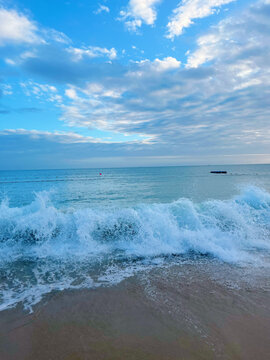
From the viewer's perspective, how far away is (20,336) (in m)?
3.45

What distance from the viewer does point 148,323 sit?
3699 millimetres

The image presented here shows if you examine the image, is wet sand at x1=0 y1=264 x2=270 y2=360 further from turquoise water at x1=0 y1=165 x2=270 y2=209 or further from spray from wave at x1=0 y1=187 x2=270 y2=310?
turquoise water at x1=0 y1=165 x2=270 y2=209

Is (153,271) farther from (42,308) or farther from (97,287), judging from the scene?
(42,308)

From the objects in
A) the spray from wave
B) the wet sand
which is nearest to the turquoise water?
the spray from wave

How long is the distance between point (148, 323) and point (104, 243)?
4.33 metres

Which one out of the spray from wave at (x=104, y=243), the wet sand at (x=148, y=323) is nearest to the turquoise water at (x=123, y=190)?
the spray from wave at (x=104, y=243)

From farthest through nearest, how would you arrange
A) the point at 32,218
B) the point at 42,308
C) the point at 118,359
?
the point at 32,218 → the point at 42,308 → the point at 118,359

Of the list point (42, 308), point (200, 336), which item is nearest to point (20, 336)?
point (42, 308)

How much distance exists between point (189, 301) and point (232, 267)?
2.32m

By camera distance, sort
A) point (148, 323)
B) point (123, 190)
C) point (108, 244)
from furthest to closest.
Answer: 1. point (123, 190)
2. point (108, 244)
3. point (148, 323)

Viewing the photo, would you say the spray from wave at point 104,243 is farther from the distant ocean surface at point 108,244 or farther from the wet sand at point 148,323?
the wet sand at point 148,323

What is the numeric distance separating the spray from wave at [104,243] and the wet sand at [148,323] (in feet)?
2.08

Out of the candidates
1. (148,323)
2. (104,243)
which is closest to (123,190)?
(104,243)

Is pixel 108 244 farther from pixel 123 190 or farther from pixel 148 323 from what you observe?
pixel 123 190
